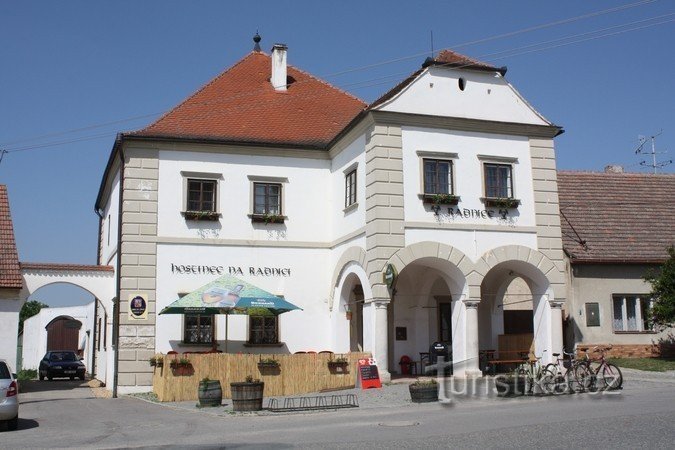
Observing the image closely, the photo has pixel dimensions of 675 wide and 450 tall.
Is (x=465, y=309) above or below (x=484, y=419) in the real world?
above

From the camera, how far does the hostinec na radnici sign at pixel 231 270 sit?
82.3 feet

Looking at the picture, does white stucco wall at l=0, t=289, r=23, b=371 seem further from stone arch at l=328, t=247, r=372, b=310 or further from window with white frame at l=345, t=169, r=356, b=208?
window with white frame at l=345, t=169, r=356, b=208

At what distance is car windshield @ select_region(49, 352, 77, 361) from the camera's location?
34.8m

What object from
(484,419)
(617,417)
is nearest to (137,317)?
(484,419)

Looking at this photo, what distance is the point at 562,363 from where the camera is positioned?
21641 millimetres

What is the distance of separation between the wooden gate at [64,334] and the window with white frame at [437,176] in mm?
36515

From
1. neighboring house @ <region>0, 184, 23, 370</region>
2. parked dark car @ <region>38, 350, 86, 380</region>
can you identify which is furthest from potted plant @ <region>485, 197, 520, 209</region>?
parked dark car @ <region>38, 350, 86, 380</region>

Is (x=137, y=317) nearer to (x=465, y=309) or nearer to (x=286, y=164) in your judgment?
(x=286, y=164)

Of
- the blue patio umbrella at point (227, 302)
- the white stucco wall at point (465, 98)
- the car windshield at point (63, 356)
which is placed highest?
the white stucco wall at point (465, 98)

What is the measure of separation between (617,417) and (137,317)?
1531 centimetres

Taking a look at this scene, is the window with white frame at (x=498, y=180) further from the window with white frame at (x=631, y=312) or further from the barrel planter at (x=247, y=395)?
the barrel planter at (x=247, y=395)

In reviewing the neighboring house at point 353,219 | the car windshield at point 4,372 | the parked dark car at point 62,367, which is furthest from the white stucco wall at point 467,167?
the parked dark car at point 62,367

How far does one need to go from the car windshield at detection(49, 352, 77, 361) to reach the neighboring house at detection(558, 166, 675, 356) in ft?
70.3

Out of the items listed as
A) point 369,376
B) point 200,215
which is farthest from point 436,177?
point 200,215
